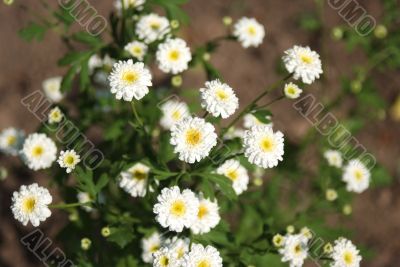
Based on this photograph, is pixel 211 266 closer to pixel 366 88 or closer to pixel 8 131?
pixel 8 131

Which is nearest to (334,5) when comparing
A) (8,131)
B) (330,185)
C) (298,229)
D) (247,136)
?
(330,185)

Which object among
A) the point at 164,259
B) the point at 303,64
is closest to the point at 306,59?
the point at 303,64

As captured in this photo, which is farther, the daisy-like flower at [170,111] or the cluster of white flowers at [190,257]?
the daisy-like flower at [170,111]

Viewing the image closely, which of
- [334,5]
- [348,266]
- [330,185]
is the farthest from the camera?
[334,5]

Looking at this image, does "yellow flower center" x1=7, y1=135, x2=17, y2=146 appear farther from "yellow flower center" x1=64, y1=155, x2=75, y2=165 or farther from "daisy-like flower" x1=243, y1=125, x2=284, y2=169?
"daisy-like flower" x1=243, y1=125, x2=284, y2=169

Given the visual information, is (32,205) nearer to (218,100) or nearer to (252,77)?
(218,100)

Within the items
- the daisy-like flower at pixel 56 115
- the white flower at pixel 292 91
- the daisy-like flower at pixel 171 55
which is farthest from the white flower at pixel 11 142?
the white flower at pixel 292 91

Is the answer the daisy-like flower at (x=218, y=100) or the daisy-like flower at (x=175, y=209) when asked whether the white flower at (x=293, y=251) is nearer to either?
the daisy-like flower at (x=175, y=209)
